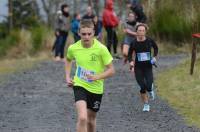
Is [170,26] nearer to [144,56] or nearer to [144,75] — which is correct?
[144,75]

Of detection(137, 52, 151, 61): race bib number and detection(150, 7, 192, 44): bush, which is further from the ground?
detection(137, 52, 151, 61): race bib number

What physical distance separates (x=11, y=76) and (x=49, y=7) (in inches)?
1659

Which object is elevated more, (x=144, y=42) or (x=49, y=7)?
(x=144, y=42)

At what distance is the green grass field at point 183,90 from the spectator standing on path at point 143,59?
0.69 m

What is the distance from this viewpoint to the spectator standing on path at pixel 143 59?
12227 mm

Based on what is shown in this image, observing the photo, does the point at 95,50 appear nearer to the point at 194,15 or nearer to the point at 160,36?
the point at 194,15

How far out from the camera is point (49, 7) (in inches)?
2383

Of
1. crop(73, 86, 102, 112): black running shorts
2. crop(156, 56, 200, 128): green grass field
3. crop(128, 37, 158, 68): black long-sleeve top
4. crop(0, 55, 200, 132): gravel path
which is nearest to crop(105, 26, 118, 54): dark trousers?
crop(156, 56, 200, 128): green grass field

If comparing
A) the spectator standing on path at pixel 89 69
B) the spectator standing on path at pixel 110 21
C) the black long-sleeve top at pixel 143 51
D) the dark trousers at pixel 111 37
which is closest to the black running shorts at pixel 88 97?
the spectator standing on path at pixel 89 69

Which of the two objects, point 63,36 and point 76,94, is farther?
point 63,36

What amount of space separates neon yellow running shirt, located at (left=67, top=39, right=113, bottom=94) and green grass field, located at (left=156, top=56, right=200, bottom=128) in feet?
8.98

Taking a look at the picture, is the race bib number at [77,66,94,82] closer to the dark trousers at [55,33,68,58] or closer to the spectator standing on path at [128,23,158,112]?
the spectator standing on path at [128,23,158,112]

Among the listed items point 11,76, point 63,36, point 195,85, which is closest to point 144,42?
point 195,85

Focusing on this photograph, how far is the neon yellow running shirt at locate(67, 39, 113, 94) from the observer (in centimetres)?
856
